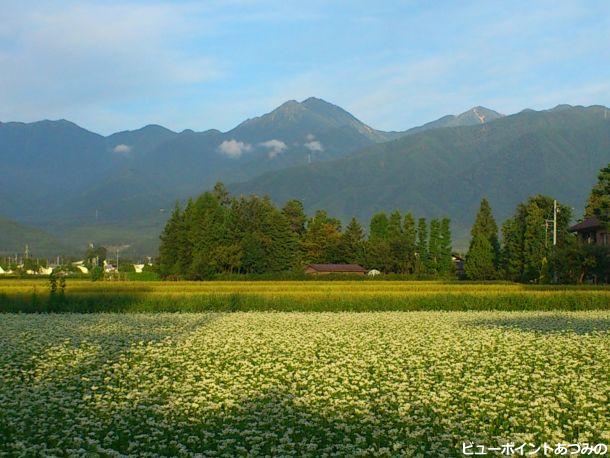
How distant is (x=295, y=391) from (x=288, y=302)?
Result: 3105cm

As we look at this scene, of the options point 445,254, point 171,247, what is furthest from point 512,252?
point 171,247

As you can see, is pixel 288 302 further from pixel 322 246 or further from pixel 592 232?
pixel 322 246

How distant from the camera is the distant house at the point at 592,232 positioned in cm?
8894

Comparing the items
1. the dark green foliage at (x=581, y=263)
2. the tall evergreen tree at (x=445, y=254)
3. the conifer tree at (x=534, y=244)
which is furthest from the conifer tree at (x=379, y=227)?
the dark green foliage at (x=581, y=263)

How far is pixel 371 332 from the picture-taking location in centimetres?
3050

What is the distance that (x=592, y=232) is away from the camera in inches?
3716

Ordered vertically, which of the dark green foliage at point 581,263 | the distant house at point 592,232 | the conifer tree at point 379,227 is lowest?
the dark green foliage at point 581,263

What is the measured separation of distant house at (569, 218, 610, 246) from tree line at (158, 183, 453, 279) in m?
28.2

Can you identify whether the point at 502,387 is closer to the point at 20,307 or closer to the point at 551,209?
the point at 20,307

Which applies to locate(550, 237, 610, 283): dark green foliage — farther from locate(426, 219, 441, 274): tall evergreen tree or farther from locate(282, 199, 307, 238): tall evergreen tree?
locate(282, 199, 307, 238): tall evergreen tree

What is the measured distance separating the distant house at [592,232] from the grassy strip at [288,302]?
1591 inches

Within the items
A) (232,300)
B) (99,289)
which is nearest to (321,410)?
(232,300)

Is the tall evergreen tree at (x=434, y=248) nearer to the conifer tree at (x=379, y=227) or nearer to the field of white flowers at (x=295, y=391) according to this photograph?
the conifer tree at (x=379, y=227)

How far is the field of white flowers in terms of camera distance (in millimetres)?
13180
